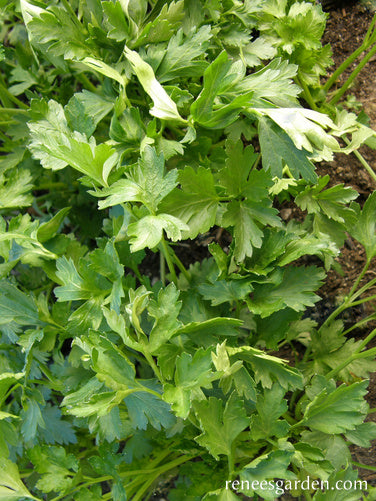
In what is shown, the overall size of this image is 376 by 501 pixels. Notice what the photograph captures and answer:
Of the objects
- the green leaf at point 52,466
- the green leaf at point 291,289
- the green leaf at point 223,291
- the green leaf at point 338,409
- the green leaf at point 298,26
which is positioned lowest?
the green leaf at point 52,466

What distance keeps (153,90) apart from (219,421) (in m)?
0.61

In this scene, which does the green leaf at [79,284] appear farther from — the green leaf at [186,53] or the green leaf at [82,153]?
the green leaf at [186,53]

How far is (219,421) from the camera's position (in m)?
0.87

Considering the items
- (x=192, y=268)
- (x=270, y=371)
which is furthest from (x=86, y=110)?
(x=270, y=371)

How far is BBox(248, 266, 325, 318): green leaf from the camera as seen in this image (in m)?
0.92

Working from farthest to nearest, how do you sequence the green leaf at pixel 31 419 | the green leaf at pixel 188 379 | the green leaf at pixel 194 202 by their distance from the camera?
1. the green leaf at pixel 31 419
2. the green leaf at pixel 194 202
3. the green leaf at pixel 188 379

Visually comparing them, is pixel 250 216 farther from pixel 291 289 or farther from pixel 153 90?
pixel 153 90

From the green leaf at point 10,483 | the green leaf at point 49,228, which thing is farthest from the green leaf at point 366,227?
the green leaf at point 10,483

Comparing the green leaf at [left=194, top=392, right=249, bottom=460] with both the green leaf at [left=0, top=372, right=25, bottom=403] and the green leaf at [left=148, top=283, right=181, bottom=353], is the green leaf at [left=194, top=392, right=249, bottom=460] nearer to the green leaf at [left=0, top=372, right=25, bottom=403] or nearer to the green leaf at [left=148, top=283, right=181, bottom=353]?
the green leaf at [left=148, top=283, right=181, bottom=353]

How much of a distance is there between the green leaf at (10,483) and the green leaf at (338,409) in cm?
58

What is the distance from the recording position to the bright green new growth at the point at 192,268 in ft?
2.72

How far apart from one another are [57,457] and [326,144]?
2.61ft

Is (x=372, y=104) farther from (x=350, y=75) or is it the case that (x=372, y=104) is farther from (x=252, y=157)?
(x=252, y=157)

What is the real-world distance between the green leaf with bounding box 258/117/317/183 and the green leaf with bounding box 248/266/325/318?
19 centimetres
